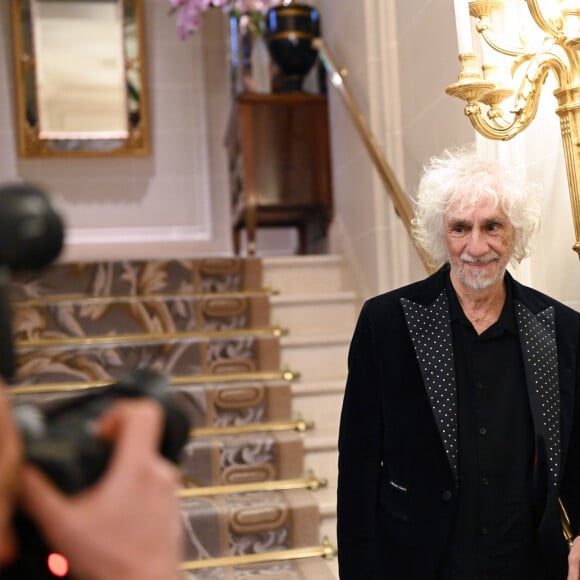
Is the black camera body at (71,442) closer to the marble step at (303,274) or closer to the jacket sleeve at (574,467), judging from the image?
the jacket sleeve at (574,467)

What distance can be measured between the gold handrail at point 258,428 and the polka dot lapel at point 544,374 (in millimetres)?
1690

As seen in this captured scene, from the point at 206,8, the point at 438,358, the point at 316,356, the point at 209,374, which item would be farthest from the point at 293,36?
the point at 438,358

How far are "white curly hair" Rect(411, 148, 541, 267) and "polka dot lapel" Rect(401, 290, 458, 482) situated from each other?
150 millimetres

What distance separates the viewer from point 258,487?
285 cm

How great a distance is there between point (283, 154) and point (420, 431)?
3184 millimetres

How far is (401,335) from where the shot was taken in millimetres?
1599

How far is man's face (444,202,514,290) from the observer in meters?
1.53

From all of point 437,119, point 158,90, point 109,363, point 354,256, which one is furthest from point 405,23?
point 158,90

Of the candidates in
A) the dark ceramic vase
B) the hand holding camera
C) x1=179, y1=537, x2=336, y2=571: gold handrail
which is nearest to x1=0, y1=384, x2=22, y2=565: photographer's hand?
the hand holding camera

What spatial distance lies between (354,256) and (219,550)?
1.82m

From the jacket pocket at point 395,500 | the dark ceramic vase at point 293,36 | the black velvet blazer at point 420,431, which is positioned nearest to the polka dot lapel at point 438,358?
the black velvet blazer at point 420,431

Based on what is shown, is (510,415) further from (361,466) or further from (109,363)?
(109,363)

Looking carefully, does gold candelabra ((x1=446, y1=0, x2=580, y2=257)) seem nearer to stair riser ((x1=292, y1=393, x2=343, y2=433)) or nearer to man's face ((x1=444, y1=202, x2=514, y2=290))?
man's face ((x1=444, y1=202, x2=514, y2=290))

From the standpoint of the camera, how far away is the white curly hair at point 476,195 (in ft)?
5.06
